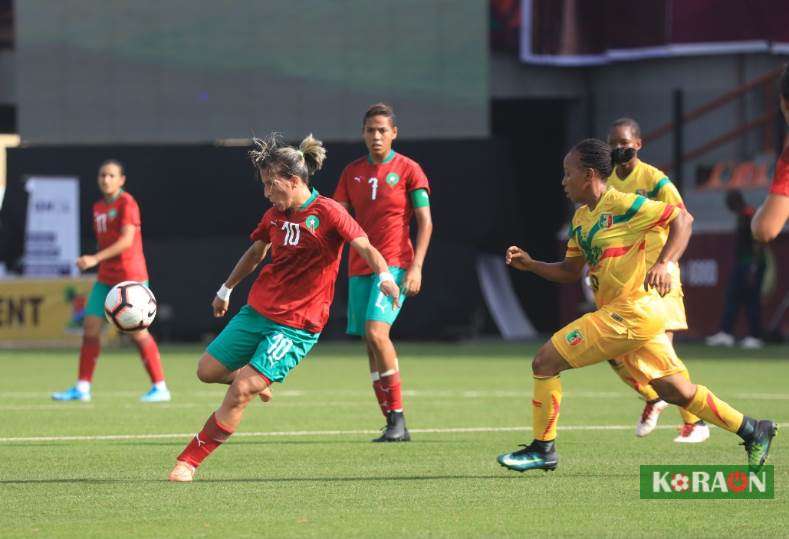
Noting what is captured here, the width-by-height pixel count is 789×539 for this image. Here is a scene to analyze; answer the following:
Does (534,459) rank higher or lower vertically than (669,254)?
lower

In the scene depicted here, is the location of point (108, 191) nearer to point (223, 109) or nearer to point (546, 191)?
point (223, 109)

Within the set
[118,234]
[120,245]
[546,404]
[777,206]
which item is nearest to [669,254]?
[546,404]

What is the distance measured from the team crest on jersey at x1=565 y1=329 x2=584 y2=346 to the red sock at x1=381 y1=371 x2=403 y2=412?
8.65 ft

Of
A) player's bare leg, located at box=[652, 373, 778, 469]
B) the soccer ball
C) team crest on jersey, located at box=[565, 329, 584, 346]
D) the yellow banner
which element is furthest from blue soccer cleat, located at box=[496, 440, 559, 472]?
the yellow banner

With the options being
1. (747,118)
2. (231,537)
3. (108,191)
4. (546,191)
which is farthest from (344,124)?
(231,537)

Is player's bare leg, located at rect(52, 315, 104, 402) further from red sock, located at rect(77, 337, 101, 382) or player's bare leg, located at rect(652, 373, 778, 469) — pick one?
player's bare leg, located at rect(652, 373, 778, 469)

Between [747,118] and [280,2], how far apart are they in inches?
368

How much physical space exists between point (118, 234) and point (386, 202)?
3.93m

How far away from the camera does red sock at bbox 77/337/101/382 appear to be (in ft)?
49.9

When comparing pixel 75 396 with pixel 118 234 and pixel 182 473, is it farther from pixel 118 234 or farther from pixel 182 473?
pixel 182 473

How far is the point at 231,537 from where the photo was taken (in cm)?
737

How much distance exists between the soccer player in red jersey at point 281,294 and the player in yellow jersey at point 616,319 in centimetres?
111

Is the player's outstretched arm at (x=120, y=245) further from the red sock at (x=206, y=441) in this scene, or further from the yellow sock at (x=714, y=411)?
the yellow sock at (x=714, y=411)

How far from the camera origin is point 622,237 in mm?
9477
